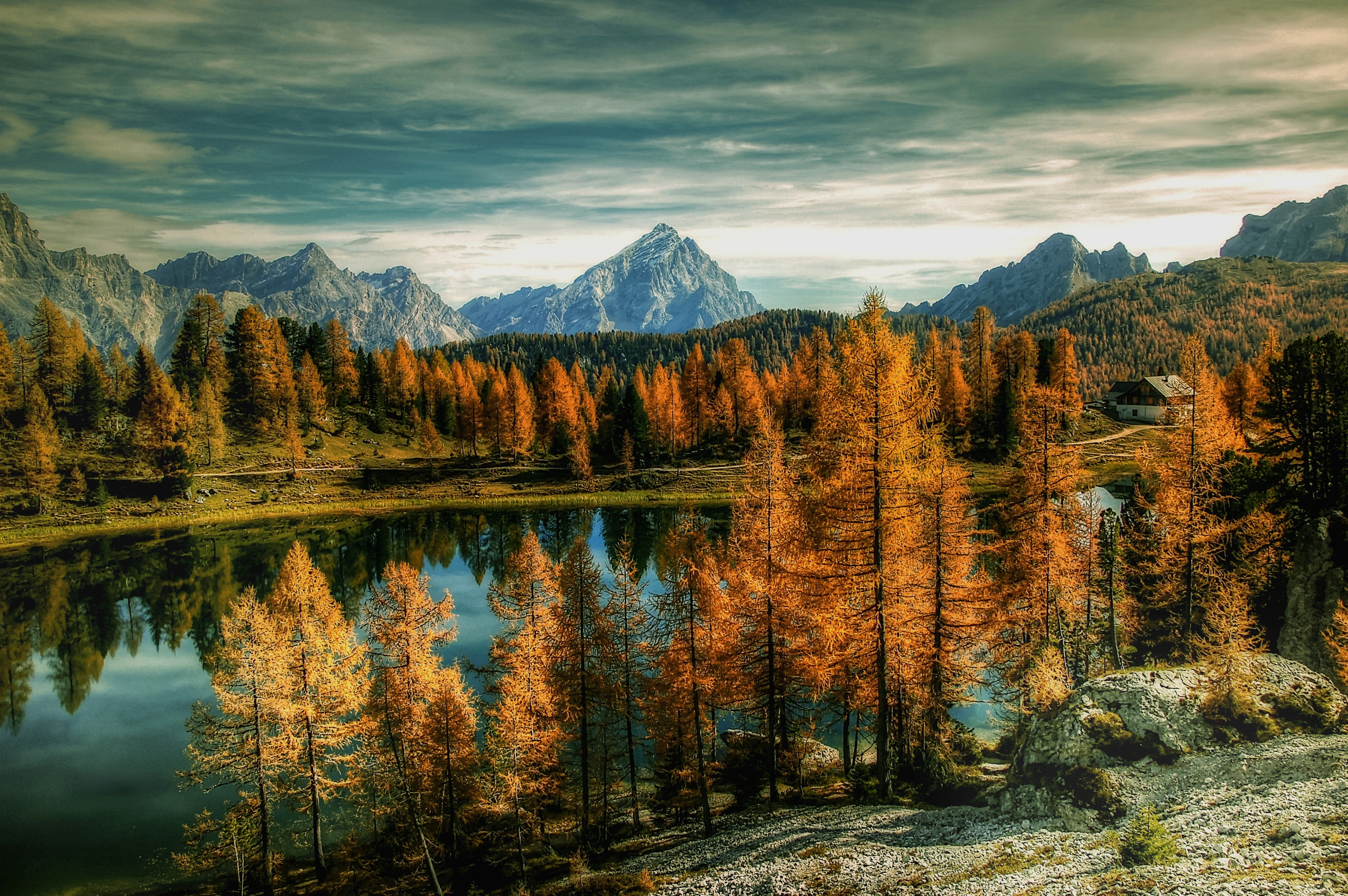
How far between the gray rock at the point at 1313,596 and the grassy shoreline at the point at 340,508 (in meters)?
59.6

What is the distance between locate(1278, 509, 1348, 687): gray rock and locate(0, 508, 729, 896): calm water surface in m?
40.5

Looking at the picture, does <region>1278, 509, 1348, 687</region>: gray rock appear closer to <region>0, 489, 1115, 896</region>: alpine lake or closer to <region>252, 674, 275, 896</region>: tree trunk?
<region>0, 489, 1115, 896</region>: alpine lake

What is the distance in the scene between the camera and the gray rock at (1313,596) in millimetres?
25859

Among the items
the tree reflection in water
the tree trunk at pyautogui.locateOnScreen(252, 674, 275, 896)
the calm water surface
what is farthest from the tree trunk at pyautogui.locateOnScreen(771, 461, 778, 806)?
the tree reflection in water

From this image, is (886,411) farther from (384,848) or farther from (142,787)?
(142,787)

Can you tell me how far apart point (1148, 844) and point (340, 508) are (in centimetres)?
9158

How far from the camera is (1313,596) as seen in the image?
26.8 m

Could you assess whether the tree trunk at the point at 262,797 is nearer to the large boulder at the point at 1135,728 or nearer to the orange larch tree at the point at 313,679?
the orange larch tree at the point at 313,679

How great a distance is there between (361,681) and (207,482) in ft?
256

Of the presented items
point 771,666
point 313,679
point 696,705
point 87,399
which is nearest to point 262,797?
point 313,679

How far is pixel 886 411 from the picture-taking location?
18.4m

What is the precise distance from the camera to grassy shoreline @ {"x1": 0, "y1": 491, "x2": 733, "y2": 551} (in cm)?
7600

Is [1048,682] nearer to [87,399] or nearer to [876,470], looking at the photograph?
[876,470]

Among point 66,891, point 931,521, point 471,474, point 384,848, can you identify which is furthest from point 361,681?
point 471,474
